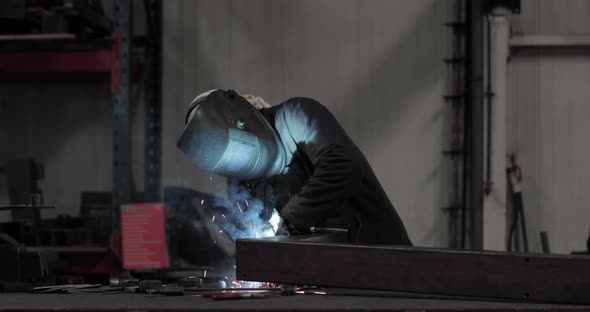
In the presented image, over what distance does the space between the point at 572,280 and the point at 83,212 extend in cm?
265

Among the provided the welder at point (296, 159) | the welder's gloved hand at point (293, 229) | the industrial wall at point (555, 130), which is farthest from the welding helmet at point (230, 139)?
the industrial wall at point (555, 130)

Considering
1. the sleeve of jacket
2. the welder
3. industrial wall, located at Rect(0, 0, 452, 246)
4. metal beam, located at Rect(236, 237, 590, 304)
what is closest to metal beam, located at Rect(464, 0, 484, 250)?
industrial wall, located at Rect(0, 0, 452, 246)

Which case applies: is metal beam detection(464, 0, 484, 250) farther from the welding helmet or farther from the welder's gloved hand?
the welder's gloved hand

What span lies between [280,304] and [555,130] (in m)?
2.69

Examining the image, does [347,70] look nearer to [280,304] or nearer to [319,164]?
[319,164]

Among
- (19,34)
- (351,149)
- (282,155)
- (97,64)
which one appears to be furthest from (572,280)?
(19,34)

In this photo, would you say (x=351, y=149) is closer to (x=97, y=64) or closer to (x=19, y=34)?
(x=97, y=64)

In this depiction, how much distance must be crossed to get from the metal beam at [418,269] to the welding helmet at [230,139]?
0.37m

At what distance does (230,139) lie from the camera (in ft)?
6.32

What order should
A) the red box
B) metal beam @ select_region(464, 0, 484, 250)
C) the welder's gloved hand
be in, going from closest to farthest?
the welder's gloved hand < the red box < metal beam @ select_region(464, 0, 484, 250)

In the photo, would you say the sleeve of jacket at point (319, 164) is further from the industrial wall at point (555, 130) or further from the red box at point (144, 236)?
the industrial wall at point (555, 130)

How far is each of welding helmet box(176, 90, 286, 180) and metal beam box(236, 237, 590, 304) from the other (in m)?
0.37

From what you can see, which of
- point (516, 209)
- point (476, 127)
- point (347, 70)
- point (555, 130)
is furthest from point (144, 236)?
point (555, 130)

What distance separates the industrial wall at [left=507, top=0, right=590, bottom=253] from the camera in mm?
3627
